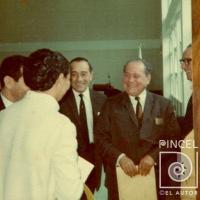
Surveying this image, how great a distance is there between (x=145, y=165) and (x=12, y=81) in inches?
20.6

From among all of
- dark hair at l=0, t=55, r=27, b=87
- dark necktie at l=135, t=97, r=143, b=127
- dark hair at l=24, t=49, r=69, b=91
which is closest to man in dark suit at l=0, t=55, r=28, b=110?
dark hair at l=0, t=55, r=27, b=87

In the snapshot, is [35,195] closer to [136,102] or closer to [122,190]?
[122,190]

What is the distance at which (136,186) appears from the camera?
1.15 metres

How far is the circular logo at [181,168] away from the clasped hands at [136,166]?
76 millimetres

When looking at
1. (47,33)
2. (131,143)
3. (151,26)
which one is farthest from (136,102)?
(47,33)

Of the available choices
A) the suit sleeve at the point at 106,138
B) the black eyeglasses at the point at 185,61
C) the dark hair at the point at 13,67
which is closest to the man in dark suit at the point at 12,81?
the dark hair at the point at 13,67

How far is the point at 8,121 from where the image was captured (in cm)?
83

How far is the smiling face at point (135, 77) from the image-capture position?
117 centimetres

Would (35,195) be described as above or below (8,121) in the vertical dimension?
below

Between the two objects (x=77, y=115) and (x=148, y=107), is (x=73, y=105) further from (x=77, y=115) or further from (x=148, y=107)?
(x=148, y=107)

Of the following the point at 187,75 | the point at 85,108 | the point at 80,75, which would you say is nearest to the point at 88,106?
the point at 85,108

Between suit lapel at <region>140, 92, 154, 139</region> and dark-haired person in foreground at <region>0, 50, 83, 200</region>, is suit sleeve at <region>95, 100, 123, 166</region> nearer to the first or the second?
suit lapel at <region>140, 92, 154, 139</region>

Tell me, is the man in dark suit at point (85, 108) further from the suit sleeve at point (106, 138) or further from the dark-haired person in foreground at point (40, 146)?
the dark-haired person in foreground at point (40, 146)

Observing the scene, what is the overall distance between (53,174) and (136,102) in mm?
493
